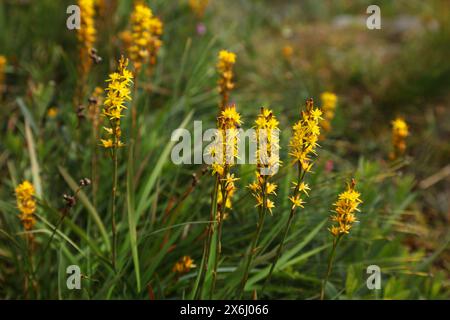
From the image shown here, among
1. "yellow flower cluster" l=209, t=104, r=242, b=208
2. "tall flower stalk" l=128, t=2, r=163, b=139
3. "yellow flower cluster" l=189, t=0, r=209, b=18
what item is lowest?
"yellow flower cluster" l=209, t=104, r=242, b=208

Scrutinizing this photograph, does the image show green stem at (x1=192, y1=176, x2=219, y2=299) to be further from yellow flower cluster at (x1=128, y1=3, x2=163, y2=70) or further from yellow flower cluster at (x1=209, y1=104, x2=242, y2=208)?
yellow flower cluster at (x1=128, y1=3, x2=163, y2=70)

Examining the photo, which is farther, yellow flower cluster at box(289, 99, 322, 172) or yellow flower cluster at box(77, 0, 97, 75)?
yellow flower cluster at box(77, 0, 97, 75)

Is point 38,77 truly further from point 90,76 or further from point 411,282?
point 411,282

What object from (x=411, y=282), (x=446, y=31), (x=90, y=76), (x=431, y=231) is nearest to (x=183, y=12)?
(x=90, y=76)

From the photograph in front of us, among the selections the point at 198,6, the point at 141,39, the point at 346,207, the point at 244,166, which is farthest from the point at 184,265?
the point at 198,6

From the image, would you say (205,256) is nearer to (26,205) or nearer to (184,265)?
(184,265)

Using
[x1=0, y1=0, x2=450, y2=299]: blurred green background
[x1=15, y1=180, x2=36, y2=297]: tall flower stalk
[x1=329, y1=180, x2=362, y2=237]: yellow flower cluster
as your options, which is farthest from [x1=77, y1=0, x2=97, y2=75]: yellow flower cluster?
[x1=329, y1=180, x2=362, y2=237]: yellow flower cluster

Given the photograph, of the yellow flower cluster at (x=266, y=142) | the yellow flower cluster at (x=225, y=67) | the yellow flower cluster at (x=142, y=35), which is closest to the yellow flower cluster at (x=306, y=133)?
the yellow flower cluster at (x=266, y=142)
